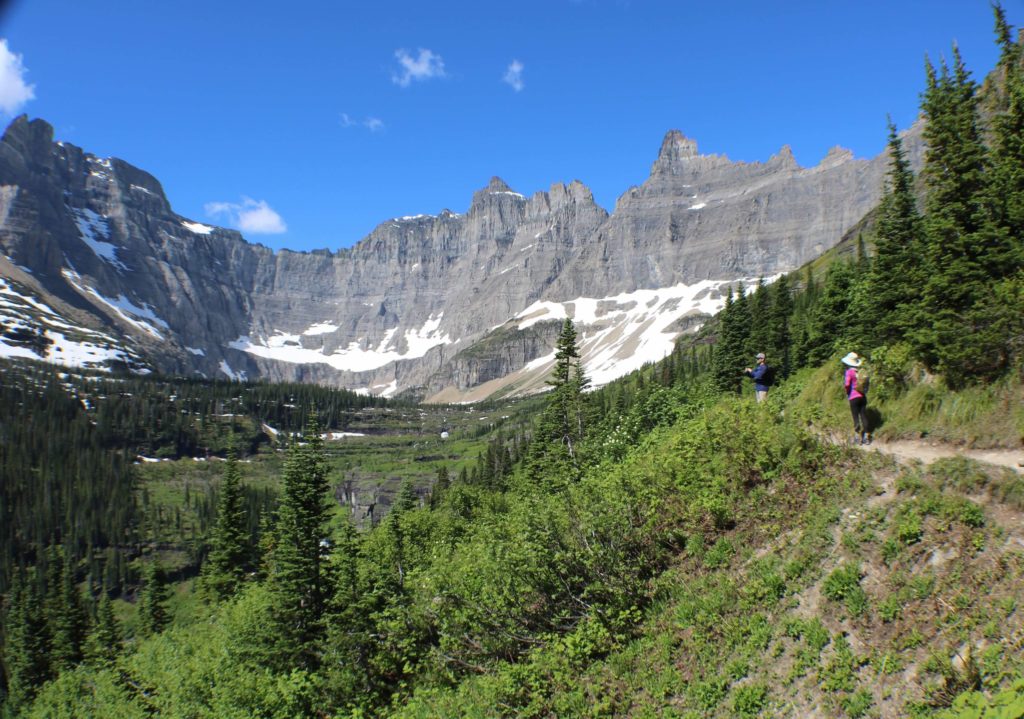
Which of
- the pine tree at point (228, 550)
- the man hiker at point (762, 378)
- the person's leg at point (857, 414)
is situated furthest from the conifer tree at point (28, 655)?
the person's leg at point (857, 414)

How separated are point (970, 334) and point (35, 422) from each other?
205m

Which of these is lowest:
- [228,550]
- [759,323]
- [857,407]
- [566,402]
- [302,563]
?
[228,550]

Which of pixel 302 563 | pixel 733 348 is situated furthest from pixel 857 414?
pixel 733 348

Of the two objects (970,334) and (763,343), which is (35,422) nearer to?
(763,343)

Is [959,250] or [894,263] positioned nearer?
[959,250]

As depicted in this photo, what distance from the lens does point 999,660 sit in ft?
24.5

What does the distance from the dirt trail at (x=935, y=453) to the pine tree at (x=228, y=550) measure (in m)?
45.0

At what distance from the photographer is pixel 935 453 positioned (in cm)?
1236

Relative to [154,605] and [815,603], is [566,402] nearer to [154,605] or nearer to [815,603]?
[815,603]

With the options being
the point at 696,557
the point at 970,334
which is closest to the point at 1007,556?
the point at 696,557

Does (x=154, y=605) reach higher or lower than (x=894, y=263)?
lower

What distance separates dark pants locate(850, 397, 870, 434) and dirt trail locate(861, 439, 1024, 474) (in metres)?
0.41

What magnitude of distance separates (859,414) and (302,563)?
23.7 metres

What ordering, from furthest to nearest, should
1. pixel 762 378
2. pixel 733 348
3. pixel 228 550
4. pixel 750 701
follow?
pixel 733 348
pixel 228 550
pixel 762 378
pixel 750 701
